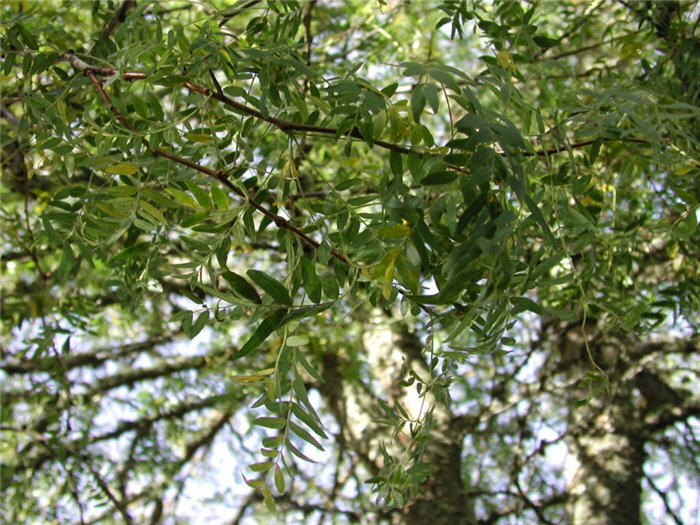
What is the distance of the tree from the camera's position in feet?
1.93

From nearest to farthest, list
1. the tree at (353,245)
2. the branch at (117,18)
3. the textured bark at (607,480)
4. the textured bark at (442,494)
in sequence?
the tree at (353,245) < the branch at (117,18) < the textured bark at (442,494) < the textured bark at (607,480)

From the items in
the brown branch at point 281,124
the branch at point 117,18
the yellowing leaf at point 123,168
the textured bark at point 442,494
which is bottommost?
the yellowing leaf at point 123,168

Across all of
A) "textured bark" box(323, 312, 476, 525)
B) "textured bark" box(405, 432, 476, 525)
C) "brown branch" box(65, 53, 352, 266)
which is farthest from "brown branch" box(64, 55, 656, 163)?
"textured bark" box(405, 432, 476, 525)

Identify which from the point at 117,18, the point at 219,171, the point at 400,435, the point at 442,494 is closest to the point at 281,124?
the point at 219,171

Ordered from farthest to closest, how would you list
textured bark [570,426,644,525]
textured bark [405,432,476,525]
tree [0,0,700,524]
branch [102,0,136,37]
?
textured bark [570,426,644,525] → textured bark [405,432,476,525] → branch [102,0,136,37] → tree [0,0,700,524]

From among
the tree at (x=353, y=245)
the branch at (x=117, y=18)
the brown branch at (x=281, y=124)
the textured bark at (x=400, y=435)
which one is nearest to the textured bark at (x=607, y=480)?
the tree at (x=353, y=245)

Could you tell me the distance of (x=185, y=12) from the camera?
2137 mm

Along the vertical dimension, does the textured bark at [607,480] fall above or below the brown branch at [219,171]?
above

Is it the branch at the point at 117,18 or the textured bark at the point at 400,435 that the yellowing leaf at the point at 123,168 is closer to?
the branch at the point at 117,18

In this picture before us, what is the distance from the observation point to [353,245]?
2.08 feet

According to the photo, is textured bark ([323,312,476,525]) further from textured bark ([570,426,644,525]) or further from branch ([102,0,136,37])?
branch ([102,0,136,37])

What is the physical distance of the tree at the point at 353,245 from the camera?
59cm

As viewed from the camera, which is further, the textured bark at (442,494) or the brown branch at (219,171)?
the textured bark at (442,494)

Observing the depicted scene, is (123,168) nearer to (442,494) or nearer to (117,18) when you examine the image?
(117,18)
